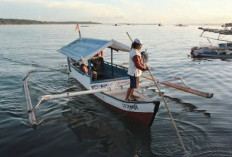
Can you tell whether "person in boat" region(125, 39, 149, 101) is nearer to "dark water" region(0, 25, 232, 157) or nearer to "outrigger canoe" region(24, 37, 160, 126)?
"outrigger canoe" region(24, 37, 160, 126)

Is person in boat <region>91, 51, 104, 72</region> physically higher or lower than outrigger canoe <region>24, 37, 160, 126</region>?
higher

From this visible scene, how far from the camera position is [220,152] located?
9.81 meters

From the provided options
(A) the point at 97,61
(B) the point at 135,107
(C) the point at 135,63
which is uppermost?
(C) the point at 135,63

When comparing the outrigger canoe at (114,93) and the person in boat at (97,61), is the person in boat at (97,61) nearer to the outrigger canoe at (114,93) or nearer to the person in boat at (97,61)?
the person in boat at (97,61)

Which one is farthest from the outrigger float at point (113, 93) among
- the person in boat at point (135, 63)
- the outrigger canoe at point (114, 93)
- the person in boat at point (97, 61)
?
the person in boat at point (135, 63)

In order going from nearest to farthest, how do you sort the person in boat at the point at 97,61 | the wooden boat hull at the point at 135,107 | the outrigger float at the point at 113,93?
the wooden boat hull at the point at 135,107, the outrigger float at the point at 113,93, the person in boat at the point at 97,61

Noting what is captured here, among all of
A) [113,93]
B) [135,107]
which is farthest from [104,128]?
[113,93]

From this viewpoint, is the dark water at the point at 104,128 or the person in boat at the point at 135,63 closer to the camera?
the dark water at the point at 104,128

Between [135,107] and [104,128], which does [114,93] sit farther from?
[135,107]

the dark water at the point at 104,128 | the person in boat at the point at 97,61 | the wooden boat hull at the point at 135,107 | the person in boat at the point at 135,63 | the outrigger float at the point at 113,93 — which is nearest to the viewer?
the dark water at the point at 104,128

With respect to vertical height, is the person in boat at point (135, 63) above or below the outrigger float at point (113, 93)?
above

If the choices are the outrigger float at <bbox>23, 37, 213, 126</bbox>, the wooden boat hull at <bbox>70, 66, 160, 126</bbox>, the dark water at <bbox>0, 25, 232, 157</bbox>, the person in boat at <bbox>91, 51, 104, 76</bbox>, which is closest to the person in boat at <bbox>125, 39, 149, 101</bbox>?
the wooden boat hull at <bbox>70, 66, 160, 126</bbox>

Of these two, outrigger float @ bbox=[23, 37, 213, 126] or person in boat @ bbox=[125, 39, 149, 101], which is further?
outrigger float @ bbox=[23, 37, 213, 126]

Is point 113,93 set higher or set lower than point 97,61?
lower
